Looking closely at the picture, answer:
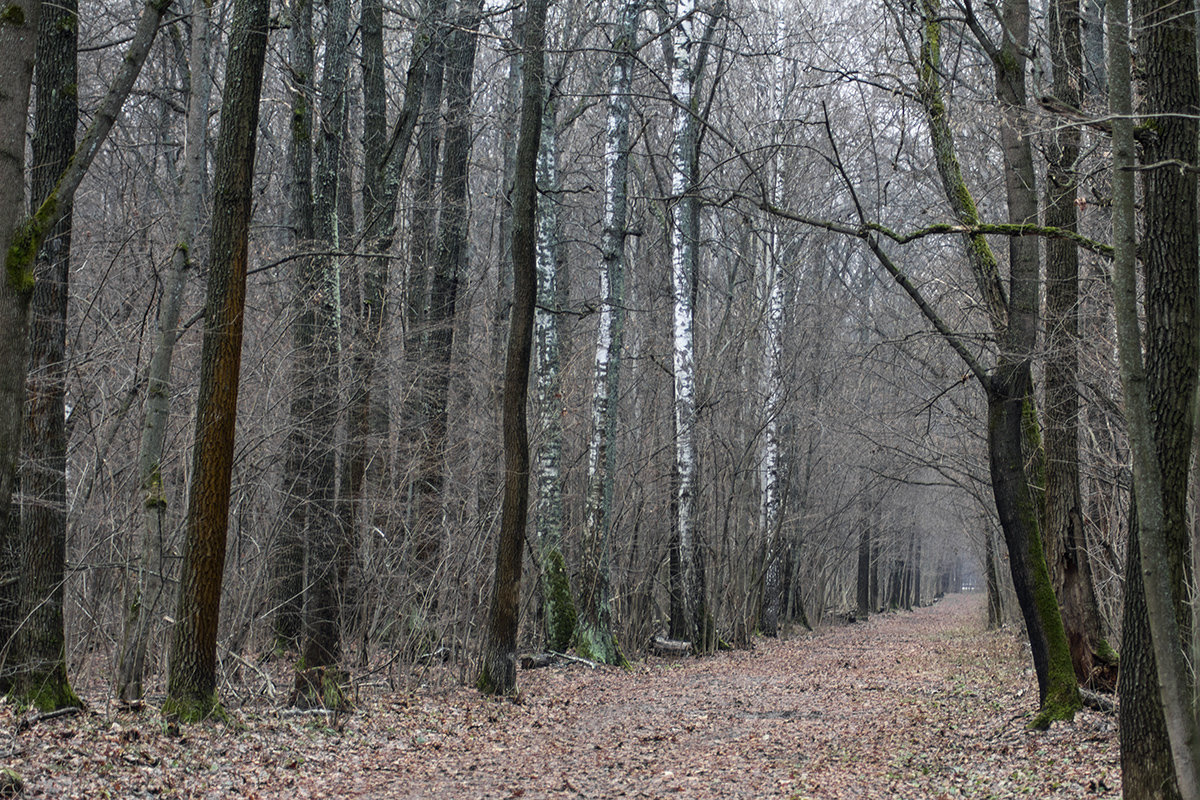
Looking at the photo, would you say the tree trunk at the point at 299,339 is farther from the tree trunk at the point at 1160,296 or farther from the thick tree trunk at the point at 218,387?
the tree trunk at the point at 1160,296

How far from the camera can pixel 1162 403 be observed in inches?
201

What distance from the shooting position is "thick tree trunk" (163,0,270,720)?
7.26m

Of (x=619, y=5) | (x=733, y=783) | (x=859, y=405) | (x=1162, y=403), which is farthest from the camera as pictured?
(x=859, y=405)

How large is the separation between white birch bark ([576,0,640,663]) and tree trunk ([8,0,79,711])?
6.82 meters

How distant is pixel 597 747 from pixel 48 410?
200 inches

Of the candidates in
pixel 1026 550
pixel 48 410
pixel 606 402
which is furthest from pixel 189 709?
pixel 606 402

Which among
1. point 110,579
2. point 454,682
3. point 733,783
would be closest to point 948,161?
point 733,783

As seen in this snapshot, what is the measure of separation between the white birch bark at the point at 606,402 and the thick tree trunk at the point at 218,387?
6166mm

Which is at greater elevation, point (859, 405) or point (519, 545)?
point (859, 405)

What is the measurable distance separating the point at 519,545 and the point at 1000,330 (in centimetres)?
512

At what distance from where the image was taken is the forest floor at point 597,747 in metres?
6.16

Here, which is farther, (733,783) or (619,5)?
(619,5)

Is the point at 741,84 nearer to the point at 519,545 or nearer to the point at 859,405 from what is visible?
the point at 859,405

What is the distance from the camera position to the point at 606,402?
13.1 m
